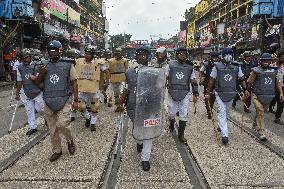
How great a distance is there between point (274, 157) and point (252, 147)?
2.64 ft

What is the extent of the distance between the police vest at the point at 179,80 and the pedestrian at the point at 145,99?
2082 millimetres

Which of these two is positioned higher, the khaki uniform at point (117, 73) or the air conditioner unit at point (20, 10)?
the air conditioner unit at point (20, 10)

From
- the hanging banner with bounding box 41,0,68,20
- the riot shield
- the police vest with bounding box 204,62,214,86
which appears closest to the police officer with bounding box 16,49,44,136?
the riot shield

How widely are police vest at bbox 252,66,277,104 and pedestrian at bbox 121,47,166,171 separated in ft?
11.1

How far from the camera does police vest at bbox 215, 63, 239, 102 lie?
8.77 m

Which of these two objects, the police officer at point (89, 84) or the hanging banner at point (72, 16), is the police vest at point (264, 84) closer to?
the police officer at point (89, 84)

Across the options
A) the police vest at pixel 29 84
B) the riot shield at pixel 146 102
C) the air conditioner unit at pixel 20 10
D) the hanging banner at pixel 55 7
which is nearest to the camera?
the riot shield at pixel 146 102

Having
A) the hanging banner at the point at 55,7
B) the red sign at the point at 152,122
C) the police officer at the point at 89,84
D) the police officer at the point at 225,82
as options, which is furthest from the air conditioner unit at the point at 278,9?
the red sign at the point at 152,122

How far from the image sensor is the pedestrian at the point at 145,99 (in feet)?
21.4

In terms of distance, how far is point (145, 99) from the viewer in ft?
21.5

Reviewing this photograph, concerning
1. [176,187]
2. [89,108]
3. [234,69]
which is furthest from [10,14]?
[176,187]

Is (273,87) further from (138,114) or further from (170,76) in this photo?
(138,114)

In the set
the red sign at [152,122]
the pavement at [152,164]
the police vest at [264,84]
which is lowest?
the pavement at [152,164]

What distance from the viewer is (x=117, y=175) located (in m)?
6.25
